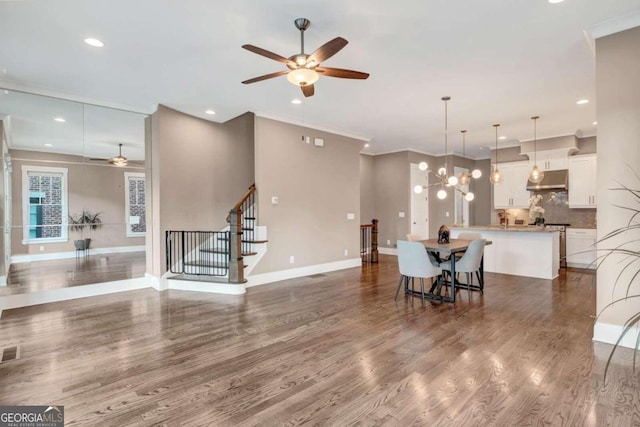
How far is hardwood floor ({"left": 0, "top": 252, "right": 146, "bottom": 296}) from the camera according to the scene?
5.01 m

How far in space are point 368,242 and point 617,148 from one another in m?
6.63

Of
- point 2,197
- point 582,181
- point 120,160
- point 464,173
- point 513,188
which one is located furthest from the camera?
point 513,188

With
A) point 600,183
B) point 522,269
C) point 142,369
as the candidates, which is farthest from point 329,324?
point 522,269

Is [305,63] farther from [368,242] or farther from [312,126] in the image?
[368,242]

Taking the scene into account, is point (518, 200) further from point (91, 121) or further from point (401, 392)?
point (91, 121)

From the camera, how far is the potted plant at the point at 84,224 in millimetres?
5457

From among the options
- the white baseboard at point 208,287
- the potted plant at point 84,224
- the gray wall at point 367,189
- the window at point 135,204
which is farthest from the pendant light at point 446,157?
the potted plant at point 84,224

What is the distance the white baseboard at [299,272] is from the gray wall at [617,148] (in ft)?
15.4

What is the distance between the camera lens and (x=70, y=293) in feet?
16.7

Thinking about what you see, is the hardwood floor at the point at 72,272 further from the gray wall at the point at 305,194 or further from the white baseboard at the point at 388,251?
the white baseboard at the point at 388,251

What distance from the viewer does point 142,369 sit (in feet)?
9.26

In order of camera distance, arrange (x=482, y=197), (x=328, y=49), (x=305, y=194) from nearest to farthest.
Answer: (x=328, y=49), (x=305, y=194), (x=482, y=197)

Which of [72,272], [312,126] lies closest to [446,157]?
[312,126]

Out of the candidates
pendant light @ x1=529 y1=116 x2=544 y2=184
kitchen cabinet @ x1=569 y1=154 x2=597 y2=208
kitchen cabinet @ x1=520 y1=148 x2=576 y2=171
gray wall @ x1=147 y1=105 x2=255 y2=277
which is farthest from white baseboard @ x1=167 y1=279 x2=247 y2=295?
kitchen cabinet @ x1=569 y1=154 x2=597 y2=208
